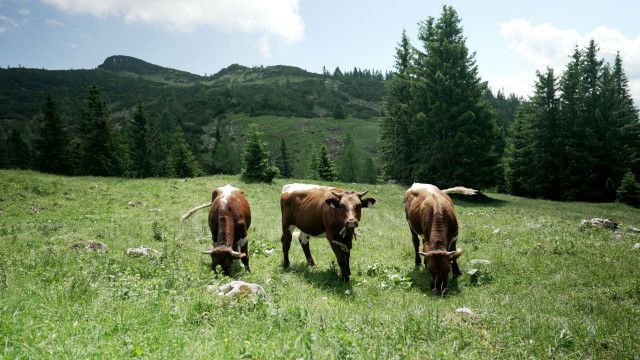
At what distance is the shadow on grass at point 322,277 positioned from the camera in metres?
9.71

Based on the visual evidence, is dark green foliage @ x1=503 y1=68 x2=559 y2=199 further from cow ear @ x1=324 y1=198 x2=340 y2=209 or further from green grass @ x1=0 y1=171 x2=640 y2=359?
→ cow ear @ x1=324 y1=198 x2=340 y2=209

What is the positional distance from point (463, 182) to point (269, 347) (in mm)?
39538

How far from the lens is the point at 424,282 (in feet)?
34.7

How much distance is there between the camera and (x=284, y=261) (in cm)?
1239

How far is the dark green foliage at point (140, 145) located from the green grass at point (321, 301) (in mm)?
48930

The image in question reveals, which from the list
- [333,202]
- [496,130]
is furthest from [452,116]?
[333,202]

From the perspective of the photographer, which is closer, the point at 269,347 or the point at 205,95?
the point at 269,347

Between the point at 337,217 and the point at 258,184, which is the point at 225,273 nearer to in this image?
the point at 337,217

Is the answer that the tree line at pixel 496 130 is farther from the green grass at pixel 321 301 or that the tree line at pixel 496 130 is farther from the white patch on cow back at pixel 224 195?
the white patch on cow back at pixel 224 195

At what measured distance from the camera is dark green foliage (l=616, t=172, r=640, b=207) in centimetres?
4000

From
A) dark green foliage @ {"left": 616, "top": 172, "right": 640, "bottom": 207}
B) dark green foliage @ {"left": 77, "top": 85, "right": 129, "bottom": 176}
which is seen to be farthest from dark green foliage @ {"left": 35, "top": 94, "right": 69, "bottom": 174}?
dark green foliage @ {"left": 616, "top": 172, "right": 640, "bottom": 207}

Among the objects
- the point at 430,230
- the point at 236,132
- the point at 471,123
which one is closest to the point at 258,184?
the point at 471,123

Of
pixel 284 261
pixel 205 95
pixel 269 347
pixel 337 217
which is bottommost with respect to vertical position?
pixel 284 261

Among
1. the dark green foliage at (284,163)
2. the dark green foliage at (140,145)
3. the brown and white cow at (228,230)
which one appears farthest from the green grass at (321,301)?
the dark green foliage at (284,163)
